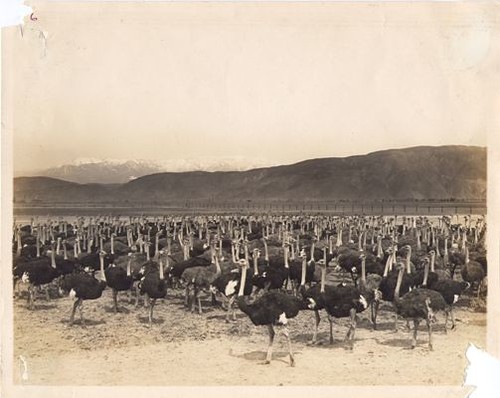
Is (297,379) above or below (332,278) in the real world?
below

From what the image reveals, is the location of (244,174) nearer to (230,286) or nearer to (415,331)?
(230,286)

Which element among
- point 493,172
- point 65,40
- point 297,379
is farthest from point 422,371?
point 65,40

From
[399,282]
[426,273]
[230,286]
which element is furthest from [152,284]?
[426,273]

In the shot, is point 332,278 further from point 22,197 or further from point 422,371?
point 22,197

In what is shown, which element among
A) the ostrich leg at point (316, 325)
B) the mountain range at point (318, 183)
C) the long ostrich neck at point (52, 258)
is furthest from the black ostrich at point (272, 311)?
the long ostrich neck at point (52, 258)

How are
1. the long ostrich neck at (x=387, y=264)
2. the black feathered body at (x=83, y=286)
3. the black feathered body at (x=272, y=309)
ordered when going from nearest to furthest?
the black feathered body at (x=272, y=309)
the black feathered body at (x=83, y=286)
the long ostrich neck at (x=387, y=264)

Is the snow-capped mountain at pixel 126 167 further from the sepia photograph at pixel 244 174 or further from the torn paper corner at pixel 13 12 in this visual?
the torn paper corner at pixel 13 12

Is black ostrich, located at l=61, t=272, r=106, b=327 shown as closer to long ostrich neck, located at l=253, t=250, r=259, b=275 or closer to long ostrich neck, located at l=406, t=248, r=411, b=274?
long ostrich neck, located at l=253, t=250, r=259, b=275

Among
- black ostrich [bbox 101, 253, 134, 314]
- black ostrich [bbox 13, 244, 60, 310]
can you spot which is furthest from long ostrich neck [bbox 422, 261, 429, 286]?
black ostrich [bbox 13, 244, 60, 310]
